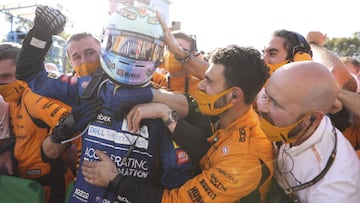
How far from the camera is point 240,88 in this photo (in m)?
2.00

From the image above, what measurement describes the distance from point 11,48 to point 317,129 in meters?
2.39

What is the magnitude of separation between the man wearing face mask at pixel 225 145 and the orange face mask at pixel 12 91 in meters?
1.14

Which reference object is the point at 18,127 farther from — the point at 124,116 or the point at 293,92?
the point at 293,92

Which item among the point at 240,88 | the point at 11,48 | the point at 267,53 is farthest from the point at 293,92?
the point at 11,48

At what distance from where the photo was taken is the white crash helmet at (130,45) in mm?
1706

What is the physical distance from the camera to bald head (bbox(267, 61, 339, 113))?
1.74 meters

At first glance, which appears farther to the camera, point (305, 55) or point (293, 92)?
point (305, 55)

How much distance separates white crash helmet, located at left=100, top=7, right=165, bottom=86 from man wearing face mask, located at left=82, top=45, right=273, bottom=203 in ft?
0.63

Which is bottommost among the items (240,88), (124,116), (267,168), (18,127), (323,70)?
(18,127)

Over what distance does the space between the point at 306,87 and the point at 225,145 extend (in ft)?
1.71

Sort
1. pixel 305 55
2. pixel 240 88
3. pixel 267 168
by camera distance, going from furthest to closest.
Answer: pixel 305 55
pixel 240 88
pixel 267 168

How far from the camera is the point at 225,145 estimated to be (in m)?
1.85

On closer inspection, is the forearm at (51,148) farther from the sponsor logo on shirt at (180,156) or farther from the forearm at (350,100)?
the forearm at (350,100)

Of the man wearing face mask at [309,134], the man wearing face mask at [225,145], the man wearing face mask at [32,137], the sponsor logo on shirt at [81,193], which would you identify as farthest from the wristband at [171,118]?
the man wearing face mask at [32,137]
